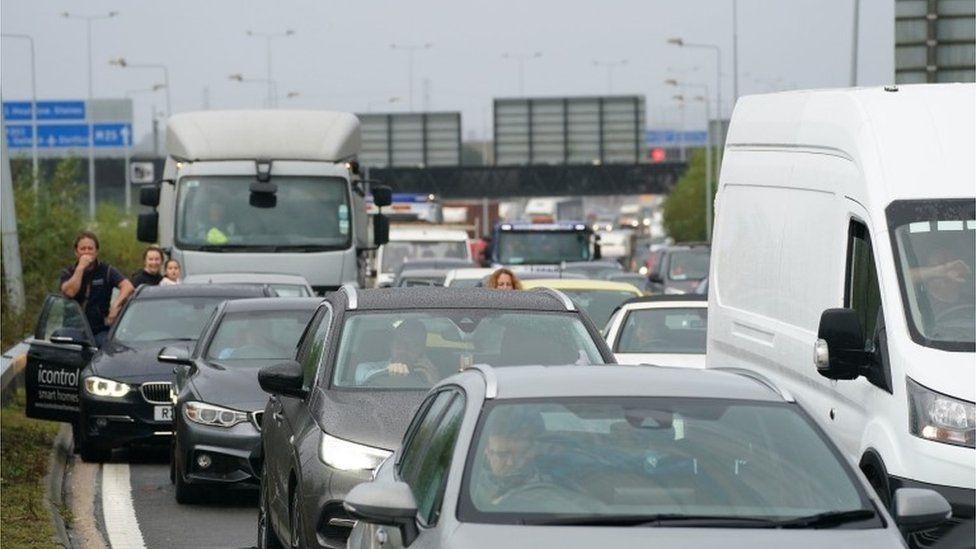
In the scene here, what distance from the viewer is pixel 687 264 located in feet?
128

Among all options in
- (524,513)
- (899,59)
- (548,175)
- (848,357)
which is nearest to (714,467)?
(524,513)

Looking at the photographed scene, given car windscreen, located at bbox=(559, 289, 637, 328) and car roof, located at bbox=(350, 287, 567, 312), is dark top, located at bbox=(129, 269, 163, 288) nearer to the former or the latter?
car windscreen, located at bbox=(559, 289, 637, 328)

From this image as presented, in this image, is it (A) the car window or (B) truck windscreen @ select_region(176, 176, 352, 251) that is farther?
(B) truck windscreen @ select_region(176, 176, 352, 251)

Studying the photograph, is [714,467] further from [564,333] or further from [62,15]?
[62,15]

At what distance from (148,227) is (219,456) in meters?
14.3

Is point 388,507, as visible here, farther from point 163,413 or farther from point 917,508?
point 163,413

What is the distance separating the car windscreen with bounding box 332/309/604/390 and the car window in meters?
3.26

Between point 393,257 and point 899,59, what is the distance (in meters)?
17.7

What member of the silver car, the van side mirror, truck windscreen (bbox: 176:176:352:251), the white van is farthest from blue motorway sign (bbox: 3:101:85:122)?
the silver car

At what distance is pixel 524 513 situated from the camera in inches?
245

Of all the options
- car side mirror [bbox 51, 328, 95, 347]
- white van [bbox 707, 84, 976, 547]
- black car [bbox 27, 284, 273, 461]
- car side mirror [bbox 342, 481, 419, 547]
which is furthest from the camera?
car side mirror [bbox 51, 328, 95, 347]

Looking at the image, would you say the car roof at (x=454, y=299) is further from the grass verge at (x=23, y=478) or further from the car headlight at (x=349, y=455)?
the grass verge at (x=23, y=478)

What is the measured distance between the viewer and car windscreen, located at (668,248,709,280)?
38.6 metres

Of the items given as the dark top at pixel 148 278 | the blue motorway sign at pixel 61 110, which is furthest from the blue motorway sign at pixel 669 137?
the dark top at pixel 148 278
